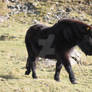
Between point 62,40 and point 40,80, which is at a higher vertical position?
point 62,40

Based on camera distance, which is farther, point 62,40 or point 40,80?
point 62,40

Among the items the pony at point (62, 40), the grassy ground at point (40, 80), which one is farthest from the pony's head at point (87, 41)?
the grassy ground at point (40, 80)

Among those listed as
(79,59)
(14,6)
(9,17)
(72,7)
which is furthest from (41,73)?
(72,7)

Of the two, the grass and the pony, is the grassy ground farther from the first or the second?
the pony

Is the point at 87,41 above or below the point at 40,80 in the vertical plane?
above

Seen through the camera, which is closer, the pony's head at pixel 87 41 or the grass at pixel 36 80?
the grass at pixel 36 80

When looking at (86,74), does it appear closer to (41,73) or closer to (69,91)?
(41,73)

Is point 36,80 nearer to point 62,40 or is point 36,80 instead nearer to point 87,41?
point 62,40

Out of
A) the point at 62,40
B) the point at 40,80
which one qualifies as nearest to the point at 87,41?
the point at 62,40

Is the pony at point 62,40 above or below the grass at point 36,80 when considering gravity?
above

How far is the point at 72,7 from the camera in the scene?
134 feet

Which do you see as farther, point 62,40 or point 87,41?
point 62,40

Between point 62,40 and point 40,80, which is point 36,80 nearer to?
point 40,80

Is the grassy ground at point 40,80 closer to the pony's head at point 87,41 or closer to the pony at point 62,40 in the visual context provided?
the pony at point 62,40
